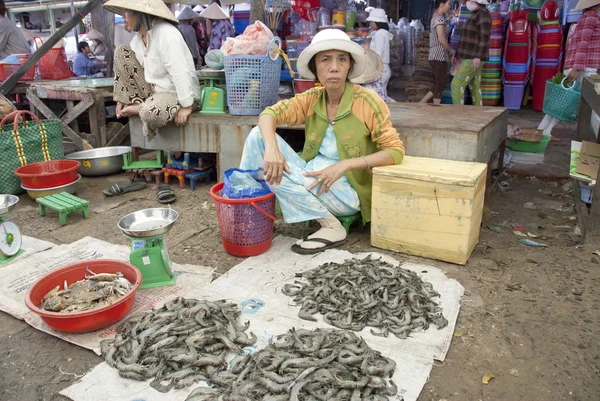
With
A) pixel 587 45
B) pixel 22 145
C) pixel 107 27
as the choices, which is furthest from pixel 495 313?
pixel 107 27

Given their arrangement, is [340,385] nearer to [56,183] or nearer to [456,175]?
[456,175]

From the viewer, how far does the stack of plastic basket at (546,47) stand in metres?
8.91

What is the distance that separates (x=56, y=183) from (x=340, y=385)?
4.00 meters

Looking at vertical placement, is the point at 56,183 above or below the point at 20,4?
below

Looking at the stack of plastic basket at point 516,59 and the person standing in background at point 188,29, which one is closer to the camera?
the stack of plastic basket at point 516,59

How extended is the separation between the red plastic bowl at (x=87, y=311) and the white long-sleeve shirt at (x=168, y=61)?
8.19 feet

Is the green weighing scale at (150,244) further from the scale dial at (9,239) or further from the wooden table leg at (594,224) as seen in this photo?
the wooden table leg at (594,224)

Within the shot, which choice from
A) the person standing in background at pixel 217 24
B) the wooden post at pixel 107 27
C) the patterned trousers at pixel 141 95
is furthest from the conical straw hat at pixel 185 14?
the patterned trousers at pixel 141 95

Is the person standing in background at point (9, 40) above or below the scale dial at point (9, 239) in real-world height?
above

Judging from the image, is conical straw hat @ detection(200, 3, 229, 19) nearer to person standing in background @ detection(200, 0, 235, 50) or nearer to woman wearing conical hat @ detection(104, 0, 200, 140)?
person standing in background @ detection(200, 0, 235, 50)

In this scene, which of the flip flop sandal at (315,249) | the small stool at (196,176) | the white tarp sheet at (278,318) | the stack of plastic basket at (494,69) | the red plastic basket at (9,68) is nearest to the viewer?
the white tarp sheet at (278,318)

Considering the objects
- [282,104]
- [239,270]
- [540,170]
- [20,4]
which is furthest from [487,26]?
[20,4]

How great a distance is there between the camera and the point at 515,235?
13.3 ft

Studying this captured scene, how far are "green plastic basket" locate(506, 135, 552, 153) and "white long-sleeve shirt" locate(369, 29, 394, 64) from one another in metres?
3.09
